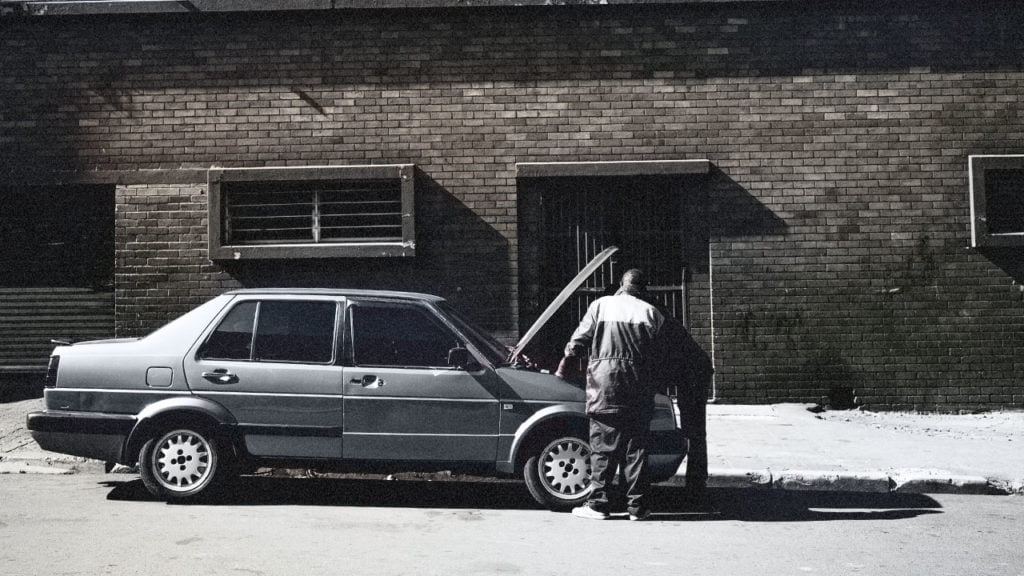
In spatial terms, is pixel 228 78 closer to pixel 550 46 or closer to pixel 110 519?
pixel 550 46


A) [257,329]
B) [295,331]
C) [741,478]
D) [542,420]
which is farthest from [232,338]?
[741,478]

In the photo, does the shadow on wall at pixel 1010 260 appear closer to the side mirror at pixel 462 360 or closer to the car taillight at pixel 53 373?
the side mirror at pixel 462 360

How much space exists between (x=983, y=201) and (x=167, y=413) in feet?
28.6

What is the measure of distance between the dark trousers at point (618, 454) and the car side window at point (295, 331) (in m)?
Result: 1.97

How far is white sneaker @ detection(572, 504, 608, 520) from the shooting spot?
645 centimetres

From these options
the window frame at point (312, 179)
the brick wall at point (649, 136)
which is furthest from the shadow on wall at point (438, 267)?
the window frame at point (312, 179)

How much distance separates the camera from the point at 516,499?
23.7ft

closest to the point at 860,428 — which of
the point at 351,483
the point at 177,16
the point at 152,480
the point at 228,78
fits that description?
the point at 351,483

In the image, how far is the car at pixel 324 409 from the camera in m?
6.73

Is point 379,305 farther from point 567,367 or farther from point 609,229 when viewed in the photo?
point 609,229

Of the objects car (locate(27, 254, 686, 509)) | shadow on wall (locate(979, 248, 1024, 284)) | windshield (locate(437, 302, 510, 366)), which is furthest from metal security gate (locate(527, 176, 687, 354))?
car (locate(27, 254, 686, 509))

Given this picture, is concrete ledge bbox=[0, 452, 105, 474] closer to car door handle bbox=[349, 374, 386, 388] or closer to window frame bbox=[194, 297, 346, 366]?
window frame bbox=[194, 297, 346, 366]

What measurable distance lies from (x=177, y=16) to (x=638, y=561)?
852cm

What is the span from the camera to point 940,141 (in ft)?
35.7
